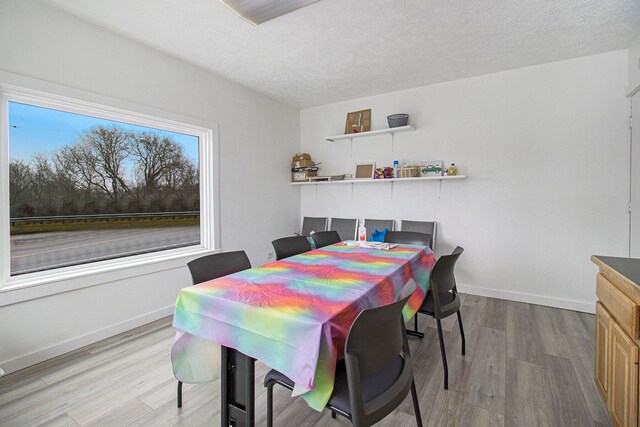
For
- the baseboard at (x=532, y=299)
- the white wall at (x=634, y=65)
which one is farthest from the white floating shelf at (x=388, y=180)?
the white wall at (x=634, y=65)

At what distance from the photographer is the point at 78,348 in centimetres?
252

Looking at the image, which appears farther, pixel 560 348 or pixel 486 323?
pixel 486 323

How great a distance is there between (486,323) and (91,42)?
4.47 meters

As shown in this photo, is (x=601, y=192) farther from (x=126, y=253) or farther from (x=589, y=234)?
(x=126, y=253)

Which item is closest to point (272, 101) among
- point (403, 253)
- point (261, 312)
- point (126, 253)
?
point (126, 253)

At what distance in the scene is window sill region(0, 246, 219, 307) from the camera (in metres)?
2.22

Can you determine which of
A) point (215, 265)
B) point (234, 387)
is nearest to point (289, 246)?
point (215, 265)

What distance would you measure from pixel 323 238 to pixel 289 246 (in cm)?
57

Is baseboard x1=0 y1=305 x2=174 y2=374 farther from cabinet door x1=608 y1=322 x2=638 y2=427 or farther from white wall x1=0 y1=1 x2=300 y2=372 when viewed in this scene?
cabinet door x1=608 y1=322 x2=638 y2=427

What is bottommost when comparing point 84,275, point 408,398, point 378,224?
point 408,398

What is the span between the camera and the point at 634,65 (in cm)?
281

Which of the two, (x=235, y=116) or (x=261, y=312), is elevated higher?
(x=235, y=116)

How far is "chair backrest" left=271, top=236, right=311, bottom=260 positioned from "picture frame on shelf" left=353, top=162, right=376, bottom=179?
198cm

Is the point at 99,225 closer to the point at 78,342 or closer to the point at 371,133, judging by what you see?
the point at 78,342
